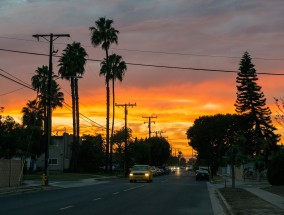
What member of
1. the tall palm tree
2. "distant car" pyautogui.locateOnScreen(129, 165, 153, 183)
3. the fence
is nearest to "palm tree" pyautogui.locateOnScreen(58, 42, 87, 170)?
the tall palm tree

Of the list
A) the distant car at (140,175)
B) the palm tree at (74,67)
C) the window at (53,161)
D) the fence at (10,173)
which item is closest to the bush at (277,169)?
the distant car at (140,175)

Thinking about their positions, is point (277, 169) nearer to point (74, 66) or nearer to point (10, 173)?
point (10, 173)

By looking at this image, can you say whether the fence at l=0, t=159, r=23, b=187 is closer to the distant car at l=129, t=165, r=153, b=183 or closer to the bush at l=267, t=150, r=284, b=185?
the distant car at l=129, t=165, r=153, b=183

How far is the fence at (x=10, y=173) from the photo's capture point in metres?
34.2

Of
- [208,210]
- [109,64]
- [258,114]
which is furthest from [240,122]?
[208,210]

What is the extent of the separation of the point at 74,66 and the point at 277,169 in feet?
119

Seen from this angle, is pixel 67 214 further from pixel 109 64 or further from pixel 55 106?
pixel 55 106

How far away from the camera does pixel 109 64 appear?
3014 inches

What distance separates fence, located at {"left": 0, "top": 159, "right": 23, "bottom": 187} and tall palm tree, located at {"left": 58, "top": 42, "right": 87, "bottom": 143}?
94.1ft

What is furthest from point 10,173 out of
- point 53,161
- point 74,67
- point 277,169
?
point 53,161

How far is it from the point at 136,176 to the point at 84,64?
77.3 ft

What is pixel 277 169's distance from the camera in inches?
1487

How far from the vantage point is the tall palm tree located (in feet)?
220

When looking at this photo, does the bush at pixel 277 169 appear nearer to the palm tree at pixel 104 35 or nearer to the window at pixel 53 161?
the palm tree at pixel 104 35
